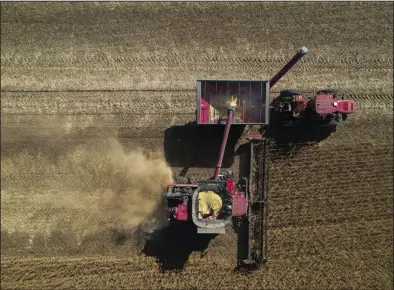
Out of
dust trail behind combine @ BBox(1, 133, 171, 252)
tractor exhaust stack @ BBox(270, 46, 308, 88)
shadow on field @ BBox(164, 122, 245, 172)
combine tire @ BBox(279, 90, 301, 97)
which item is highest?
tractor exhaust stack @ BBox(270, 46, 308, 88)

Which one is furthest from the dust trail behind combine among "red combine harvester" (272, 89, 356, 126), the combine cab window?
"red combine harvester" (272, 89, 356, 126)

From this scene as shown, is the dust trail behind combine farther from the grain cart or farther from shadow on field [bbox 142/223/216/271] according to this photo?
the grain cart

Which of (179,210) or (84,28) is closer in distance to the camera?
(179,210)

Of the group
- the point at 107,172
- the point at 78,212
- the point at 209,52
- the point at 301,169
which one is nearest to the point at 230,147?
the point at 301,169

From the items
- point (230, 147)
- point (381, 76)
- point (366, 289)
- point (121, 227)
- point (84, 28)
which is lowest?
point (366, 289)

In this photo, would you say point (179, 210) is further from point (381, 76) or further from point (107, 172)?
point (381, 76)

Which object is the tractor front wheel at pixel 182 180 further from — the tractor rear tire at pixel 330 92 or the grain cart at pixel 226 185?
the tractor rear tire at pixel 330 92
